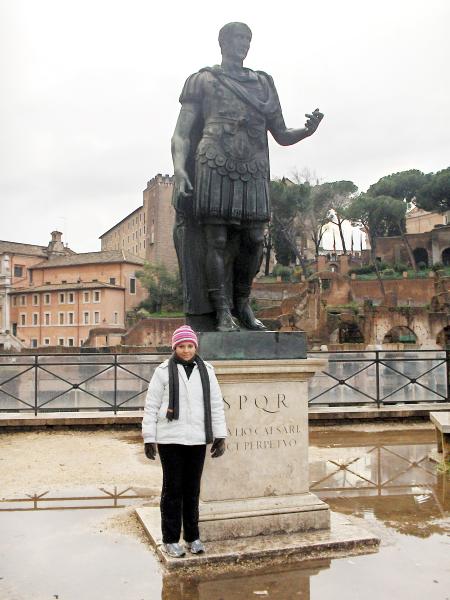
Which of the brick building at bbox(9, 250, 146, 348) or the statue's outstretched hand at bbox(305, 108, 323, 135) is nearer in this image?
the statue's outstretched hand at bbox(305, 108, 323, 135)

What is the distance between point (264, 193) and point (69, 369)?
6756mm

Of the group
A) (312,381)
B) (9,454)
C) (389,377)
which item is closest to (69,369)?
(9,454)

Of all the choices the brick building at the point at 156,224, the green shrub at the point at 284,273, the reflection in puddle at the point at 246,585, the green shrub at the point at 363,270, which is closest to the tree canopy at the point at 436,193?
the green shrub at the point at 363,270

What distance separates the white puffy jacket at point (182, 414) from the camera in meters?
3.93

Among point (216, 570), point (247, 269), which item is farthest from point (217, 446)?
point (247, 269)

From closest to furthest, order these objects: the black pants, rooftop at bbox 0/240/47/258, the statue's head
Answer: the black pants < the statue's head < rooftop at bbox 0/240/47/258

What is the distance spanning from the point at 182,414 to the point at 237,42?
2.95 m

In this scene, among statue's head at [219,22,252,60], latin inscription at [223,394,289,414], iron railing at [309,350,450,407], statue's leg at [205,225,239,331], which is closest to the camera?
latin inscription at [223,394,289,414]

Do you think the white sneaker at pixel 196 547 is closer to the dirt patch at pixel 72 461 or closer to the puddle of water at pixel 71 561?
the puddle of water at pixel 71 561

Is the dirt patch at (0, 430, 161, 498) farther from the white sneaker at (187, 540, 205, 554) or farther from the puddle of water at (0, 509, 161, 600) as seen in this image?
the white sneaker at (187, 540, 205, 554)

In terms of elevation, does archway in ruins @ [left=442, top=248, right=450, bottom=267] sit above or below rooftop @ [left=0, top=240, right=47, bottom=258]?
below

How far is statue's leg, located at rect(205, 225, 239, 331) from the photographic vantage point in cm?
479

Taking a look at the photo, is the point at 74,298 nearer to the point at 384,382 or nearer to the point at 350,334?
the point at 350,334

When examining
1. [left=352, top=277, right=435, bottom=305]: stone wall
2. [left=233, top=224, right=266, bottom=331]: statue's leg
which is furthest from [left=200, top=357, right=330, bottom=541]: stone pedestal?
[left=352, top=277, right=435, bottom=305]: stone wall
